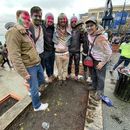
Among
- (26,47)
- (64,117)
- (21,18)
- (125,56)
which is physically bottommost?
(64,117)

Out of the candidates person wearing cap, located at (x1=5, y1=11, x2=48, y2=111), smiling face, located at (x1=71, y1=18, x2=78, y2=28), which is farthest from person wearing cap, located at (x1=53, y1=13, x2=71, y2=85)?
person wearing cap, located at (x1=5, y1=11, x2=48, y2=111)

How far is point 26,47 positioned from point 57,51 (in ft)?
3.57

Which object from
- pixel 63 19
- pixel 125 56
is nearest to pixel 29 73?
pixel 63 19

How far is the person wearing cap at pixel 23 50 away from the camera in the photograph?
5.30 ft

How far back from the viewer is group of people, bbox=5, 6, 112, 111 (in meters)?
1.70

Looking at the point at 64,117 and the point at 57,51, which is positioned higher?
the point at 57,51

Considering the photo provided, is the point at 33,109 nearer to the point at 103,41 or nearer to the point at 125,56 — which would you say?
the point at 103,41

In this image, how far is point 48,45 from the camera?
2.76m

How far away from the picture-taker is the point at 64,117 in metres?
2.18

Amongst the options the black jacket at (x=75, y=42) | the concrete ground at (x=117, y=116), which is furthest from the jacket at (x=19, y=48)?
the concrete ground at (x=117, y=116)

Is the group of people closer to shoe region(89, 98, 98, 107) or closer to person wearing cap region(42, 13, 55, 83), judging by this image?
person wearing cap region(42, 13, 55, 83)

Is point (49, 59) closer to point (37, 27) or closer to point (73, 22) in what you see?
point (37, 27)

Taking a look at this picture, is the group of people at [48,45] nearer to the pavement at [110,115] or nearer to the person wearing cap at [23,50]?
the person wearing cap at [23,50]

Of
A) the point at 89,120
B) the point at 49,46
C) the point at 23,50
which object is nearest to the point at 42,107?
the point at 89,120
